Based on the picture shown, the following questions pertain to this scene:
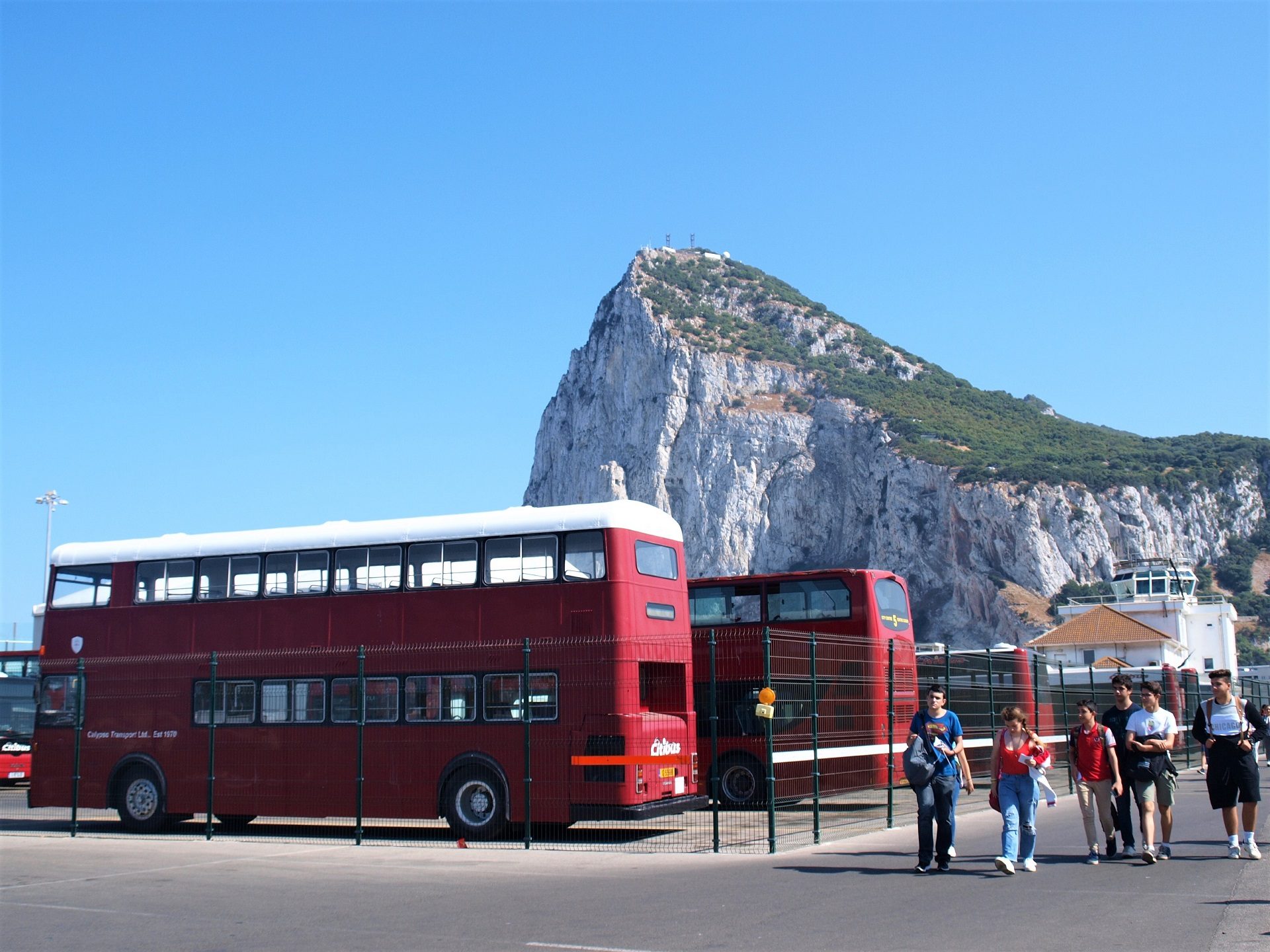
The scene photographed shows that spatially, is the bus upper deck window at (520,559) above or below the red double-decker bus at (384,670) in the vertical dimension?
above

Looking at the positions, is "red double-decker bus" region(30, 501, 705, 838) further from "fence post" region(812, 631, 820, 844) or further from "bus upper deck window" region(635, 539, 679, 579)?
"fence post" region(812, 631, 820, 844)

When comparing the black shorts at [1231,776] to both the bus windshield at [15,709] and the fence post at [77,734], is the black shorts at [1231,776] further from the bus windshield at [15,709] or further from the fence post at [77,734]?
the bus windshield at [15,709]

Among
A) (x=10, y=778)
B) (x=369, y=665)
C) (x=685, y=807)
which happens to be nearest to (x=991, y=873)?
(x=685, y=807)

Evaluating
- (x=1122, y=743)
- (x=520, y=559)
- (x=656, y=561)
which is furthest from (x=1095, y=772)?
(x=520, y=559)

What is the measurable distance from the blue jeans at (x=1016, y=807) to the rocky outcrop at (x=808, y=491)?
102 m

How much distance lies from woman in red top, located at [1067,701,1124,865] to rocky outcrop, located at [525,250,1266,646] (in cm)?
10070

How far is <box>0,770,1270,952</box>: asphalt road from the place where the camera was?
340 inches

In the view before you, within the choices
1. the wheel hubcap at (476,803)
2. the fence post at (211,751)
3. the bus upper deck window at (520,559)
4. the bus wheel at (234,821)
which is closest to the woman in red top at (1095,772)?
the bus upper deck window at (520,559)

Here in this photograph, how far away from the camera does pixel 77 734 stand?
17516mm

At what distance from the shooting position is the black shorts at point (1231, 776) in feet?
38.6

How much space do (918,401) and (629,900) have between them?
14595 centimetres

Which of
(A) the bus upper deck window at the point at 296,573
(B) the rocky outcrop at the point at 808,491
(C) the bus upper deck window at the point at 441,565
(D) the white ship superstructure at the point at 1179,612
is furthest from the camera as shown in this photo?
(B) the rocky outcrop at the point at 808,491

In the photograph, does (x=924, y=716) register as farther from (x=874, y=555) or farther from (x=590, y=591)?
(x=874, y=555)

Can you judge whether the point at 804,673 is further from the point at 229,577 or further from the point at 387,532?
the point at 229,577
